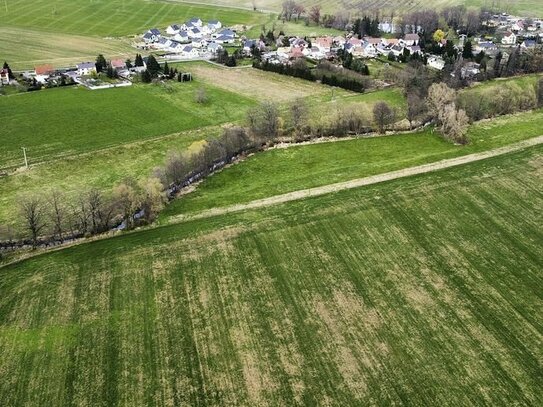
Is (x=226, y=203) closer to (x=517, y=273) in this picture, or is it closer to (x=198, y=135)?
(x=198, y=135)

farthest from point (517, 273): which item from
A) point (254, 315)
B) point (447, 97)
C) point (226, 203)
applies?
point (447, 97)

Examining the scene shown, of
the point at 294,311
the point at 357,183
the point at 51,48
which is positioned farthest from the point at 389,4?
the point at 294,311

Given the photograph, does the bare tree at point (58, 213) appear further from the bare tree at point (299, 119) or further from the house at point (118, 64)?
the house at point (118, 64)

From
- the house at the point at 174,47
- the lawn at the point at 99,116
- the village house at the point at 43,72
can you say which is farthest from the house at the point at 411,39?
the village house at the point at 43,72

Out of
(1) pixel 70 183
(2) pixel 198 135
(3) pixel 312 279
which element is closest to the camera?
(3) pixel 312 279

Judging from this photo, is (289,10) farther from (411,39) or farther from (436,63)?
(436,63)

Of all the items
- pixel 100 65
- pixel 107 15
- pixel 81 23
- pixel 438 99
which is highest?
pixel 107 15
